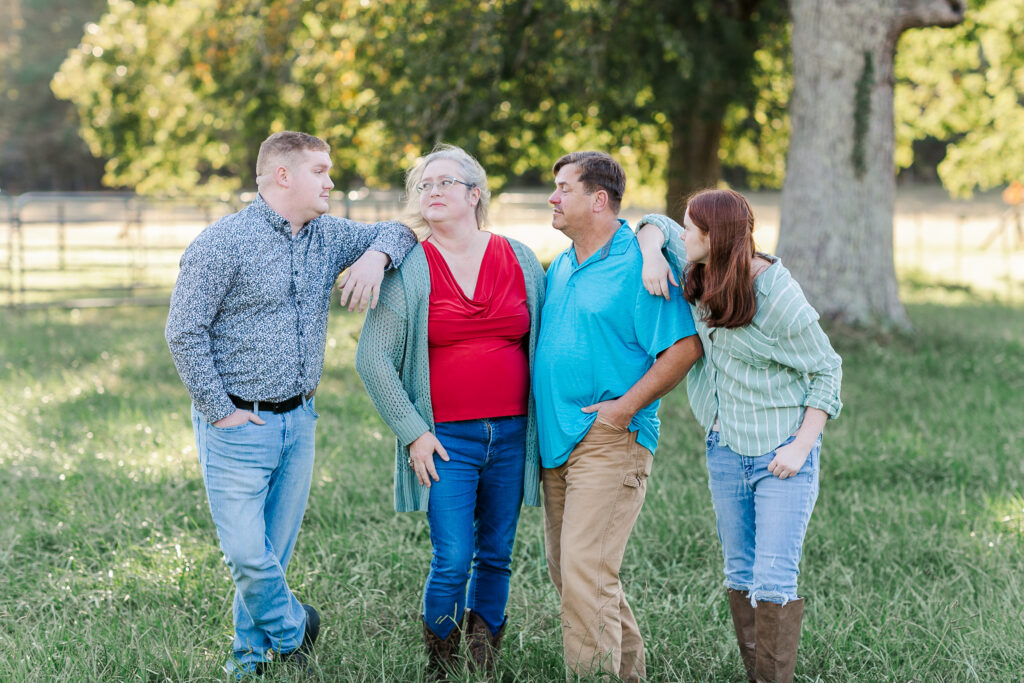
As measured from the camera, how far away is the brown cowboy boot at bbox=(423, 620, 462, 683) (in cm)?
372

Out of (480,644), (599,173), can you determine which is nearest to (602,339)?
(599,173)

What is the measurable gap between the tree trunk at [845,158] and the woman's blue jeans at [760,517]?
26.5 ft

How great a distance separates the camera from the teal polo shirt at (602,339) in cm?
349

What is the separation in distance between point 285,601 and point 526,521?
2.19m

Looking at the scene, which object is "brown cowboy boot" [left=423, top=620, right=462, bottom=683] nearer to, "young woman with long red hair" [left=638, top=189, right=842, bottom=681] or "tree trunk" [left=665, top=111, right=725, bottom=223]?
"young woman with long red hair" [left=638, top=189, right=842, bottom=681]

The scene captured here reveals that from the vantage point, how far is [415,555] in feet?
16.9

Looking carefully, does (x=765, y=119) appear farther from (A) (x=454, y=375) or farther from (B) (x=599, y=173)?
(A) (x=454, y=375)

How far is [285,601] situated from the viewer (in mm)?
3822

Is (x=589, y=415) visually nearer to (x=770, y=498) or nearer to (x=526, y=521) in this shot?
(x=770, y=498)

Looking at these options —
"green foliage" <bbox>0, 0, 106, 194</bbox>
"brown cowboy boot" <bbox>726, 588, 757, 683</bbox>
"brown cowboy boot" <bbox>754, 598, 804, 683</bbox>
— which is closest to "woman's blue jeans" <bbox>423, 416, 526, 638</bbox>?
"brown cowboy boot" <bbox>726, 588, 757, 683</bbox>

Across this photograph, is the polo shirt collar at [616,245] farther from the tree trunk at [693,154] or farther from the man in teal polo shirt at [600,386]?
the tree trunk at [693,154]

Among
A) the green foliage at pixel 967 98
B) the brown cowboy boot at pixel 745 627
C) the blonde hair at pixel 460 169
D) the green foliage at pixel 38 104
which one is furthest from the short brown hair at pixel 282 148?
the green foliage at pixel 38 104

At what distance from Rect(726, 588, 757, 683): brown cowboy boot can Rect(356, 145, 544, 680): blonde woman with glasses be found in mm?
810

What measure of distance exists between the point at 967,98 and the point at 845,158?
8.92 meters
